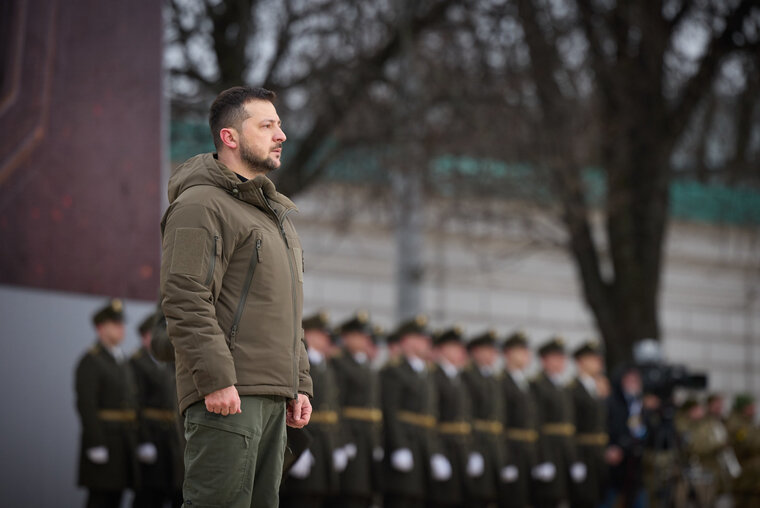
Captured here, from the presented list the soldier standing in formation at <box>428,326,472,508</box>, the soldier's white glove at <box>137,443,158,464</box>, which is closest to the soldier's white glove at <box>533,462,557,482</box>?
the soldier standing in formation at <box>428,326,472,508</box>

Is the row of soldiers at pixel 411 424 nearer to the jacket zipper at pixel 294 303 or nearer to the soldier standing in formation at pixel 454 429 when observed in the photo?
Result: the soldier standing in formation at pixel 454 429

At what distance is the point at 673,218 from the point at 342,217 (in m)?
8.41

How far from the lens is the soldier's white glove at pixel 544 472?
1022 cm

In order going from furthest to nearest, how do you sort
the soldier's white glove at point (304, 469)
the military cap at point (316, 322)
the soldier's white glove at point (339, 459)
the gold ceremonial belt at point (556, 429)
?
the gold ceremonial belt at point (556, 429) → the military cap at point (316, 322) → the soldier's white glove at point (339, 459) → the soldier's white glove at point (304, 469)

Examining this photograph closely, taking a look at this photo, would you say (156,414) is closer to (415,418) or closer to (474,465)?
(415,418)

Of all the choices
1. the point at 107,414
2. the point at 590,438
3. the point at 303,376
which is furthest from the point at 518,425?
the point at 303,376

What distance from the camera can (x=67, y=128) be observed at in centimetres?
725

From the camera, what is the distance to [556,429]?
10.5 meters

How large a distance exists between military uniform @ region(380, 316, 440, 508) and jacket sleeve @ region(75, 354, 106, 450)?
235cm

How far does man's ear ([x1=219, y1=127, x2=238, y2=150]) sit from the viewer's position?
11.9ft

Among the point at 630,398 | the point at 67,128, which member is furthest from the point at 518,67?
the point at 67,128

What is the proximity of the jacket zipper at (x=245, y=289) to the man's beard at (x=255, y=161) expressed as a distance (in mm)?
256

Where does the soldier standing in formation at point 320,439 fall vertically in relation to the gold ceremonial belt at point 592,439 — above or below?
above

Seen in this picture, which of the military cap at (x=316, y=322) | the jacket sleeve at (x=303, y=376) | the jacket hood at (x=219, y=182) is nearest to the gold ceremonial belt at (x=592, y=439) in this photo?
the military cap at (x=316, y=322)
